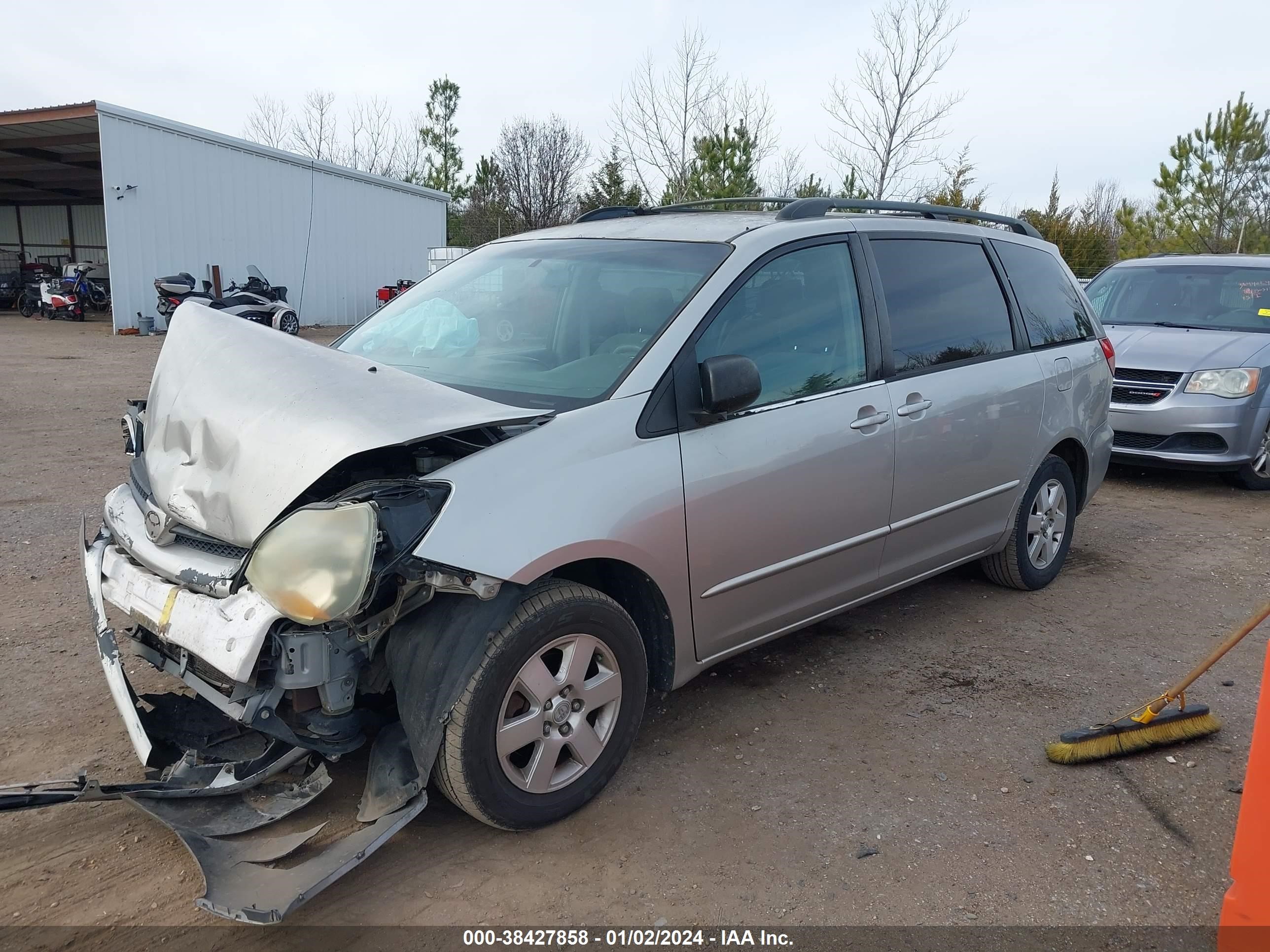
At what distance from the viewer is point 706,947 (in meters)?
2.37

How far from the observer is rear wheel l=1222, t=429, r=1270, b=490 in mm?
7434

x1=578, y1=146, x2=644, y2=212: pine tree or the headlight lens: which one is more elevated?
x1=578, y1=146, x2=644, y2=212: pine tree

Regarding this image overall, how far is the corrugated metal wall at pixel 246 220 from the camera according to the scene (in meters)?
18.2

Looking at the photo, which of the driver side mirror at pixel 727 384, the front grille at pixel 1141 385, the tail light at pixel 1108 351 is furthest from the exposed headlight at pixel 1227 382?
the driver side mirror at pixel 727 384

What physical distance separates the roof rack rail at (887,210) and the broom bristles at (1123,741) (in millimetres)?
2223

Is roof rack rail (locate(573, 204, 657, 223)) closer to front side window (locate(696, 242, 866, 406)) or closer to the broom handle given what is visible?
front side window (locate(696, 242, 866, 406))

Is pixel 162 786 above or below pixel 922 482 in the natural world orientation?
below

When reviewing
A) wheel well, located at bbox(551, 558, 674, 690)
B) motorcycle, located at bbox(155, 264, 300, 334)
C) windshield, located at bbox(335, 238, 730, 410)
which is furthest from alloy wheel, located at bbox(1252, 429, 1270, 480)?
motorcycle, located at bbox(155, 264, 300, 334)

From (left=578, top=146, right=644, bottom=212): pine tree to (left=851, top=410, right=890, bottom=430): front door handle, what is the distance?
23.9 m

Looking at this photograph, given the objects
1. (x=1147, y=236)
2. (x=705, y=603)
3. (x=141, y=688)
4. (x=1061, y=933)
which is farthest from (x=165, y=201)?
(x=1147, y=236)

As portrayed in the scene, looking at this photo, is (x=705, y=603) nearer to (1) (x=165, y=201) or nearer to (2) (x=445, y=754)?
(2) (x=445, y=754)

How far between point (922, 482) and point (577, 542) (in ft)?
6.08

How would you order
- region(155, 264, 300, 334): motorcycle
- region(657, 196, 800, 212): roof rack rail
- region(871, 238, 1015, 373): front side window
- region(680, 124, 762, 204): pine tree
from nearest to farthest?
region(871, 238, 1015, 373): front side window, region(657, 196, 800, 212): roof rack rail, region(155, 264, 300, 334): motorcycle, region(680, 124, 762, 204): pine tree

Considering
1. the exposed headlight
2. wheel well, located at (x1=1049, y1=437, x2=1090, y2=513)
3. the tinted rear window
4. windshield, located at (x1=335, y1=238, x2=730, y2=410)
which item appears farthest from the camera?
the exposed headlight
